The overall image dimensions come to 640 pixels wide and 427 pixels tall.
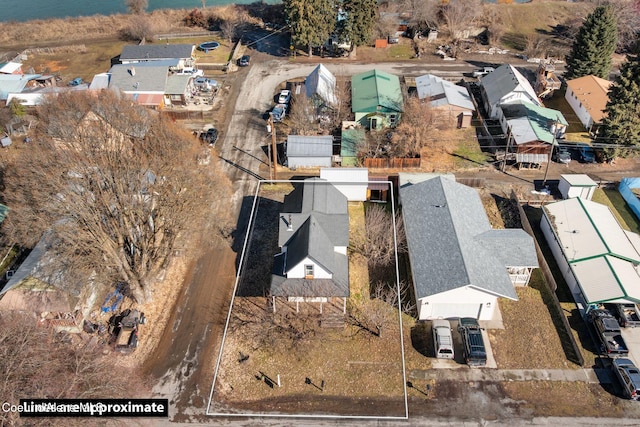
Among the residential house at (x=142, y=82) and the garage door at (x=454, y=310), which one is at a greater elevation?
the residential house at (x=142, y=82)

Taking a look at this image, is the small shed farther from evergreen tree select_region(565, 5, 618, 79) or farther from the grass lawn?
Result: evergreen tree select_region(565, 5, 618, 79)

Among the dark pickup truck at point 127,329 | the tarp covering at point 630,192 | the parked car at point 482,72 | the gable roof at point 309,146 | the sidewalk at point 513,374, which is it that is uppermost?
the parked car at point 482,72

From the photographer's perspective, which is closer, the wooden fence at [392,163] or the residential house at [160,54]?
the wooden fence at [392,163]

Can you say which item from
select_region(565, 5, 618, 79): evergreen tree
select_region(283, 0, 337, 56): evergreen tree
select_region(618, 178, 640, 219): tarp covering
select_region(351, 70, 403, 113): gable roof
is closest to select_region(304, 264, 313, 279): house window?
select_region(351, 70, 403, 113): gable roof

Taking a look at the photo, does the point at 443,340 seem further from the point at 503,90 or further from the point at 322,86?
the point at 503,90

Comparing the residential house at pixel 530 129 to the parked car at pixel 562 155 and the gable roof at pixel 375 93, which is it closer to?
the parked car at pixel 562 155

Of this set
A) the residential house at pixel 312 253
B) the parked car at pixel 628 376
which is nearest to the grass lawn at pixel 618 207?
the parked car at pixel 628 376
